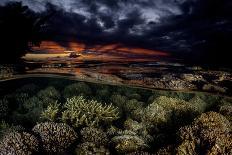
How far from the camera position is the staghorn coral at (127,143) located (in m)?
6.80

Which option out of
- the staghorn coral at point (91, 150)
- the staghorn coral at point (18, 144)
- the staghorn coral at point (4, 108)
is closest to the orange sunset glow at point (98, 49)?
the staghorn coral at point (18, 144)

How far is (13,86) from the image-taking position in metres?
12.4

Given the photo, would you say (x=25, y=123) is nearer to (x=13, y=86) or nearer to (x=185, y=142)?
(x=13, y=86)

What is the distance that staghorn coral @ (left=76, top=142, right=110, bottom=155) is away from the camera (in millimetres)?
6238

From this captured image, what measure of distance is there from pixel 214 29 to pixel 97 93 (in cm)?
756

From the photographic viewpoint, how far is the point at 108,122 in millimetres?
9102

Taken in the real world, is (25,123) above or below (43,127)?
below

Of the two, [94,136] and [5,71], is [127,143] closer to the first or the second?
[94,136]

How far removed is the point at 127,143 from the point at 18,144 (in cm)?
253

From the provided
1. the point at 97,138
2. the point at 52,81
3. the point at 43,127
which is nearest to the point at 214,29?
the point at 97,138

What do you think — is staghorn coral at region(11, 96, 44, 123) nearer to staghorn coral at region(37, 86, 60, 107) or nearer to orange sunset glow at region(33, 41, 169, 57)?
staghorn coral at region(37, 86, 60, 107)

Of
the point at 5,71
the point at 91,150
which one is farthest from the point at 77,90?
the point at 91,150

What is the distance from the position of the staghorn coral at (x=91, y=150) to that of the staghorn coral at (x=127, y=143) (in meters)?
0.53

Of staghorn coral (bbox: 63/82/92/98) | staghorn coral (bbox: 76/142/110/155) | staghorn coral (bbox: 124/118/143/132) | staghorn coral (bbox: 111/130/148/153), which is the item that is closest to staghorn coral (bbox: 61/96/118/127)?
staghorn coral (bbox: 124/118/143/132)
